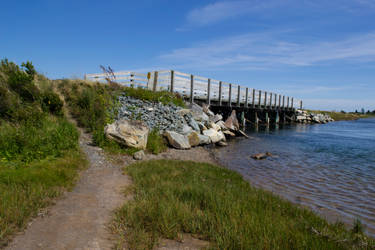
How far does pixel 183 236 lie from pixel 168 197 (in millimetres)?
1304

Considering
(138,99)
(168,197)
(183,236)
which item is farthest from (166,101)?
(183,236)

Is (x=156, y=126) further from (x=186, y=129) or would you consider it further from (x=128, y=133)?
(x=128, y=133)

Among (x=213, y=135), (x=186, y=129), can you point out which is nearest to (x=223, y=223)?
(x=186, y=129)

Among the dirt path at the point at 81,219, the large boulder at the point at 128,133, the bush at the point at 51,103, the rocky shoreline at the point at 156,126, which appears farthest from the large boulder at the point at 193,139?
the bush at the point at 51,103

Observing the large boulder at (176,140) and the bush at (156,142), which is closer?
the bush at (156,142)

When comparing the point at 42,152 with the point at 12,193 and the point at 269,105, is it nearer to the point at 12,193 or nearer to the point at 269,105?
the point at 12,193

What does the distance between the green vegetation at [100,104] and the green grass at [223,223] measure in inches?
214

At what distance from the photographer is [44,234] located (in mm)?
3881

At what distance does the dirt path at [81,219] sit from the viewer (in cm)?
365

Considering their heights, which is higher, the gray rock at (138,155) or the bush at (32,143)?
the bush at (32,143)

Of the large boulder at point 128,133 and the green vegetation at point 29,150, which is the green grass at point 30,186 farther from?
the large boulder at point 128,133

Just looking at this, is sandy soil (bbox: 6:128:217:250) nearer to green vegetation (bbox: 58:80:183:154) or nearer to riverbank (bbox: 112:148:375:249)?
riverbank (bbox: 112:148:375:249)

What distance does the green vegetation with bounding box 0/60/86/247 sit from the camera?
15.0ft

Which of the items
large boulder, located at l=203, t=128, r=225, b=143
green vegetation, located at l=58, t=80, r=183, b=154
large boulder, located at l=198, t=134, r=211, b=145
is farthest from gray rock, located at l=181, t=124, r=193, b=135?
green vegetation, located at l=58, t=80, r=183, b=154
